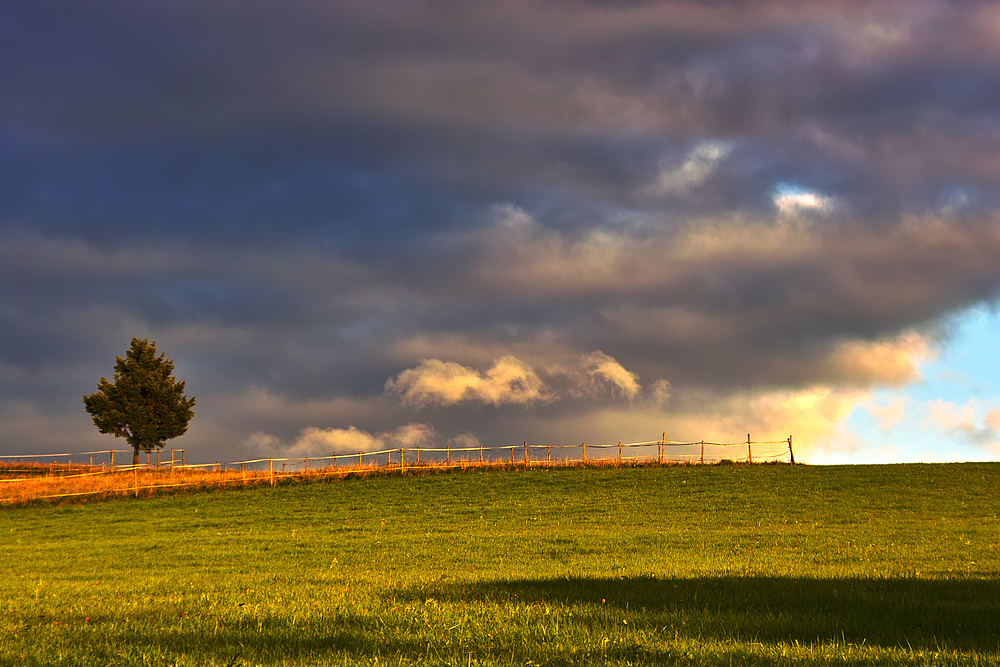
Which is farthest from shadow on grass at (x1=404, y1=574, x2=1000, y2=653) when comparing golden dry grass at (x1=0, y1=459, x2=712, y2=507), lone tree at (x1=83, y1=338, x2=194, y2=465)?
lone tree at (x1=83, y1=338, x2=194, y2=465)

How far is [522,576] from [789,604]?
246 inches

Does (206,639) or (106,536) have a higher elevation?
(206,639)

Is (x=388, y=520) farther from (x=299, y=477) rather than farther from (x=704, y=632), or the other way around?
(x=704, y=632)

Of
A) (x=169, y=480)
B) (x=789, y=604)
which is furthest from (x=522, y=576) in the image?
(x=169, y=480)

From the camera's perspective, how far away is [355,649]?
8.27 m

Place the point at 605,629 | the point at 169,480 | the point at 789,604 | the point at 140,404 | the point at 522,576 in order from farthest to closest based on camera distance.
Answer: the point at 140,404, the point at 169,480, the point at 522,576, the point at 789,604, the point at 605,629

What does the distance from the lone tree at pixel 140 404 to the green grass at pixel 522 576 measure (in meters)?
25.2

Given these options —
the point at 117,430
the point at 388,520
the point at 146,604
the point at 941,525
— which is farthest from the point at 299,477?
the point at 146,604

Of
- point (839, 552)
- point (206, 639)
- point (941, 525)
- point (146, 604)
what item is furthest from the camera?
point (941, 525)

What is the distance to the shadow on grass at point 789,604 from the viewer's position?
948 cm

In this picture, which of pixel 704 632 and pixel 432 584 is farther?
pixel 432 584

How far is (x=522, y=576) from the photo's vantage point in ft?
53.8

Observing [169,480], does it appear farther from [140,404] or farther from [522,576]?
[522,576]

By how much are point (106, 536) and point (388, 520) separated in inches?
498
